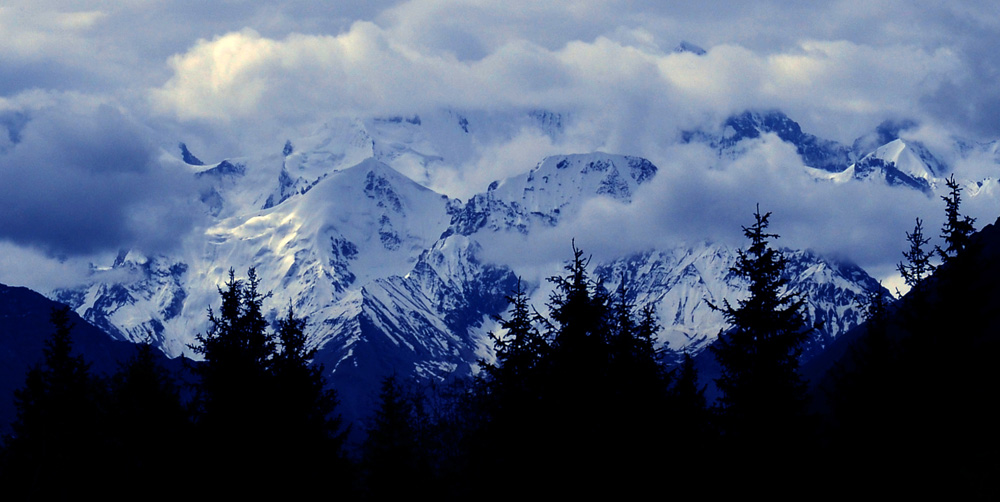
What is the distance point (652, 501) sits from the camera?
31359mm

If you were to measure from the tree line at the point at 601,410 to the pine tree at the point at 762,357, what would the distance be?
0.19 ft

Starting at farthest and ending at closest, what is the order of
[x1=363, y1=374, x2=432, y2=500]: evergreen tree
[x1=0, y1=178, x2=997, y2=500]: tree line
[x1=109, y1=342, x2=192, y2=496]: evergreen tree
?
[x1=363, y1=374, x2=432, y2=500]: evergreen tree, [x1=109, y1=342, x2=192, y2=496]: evergreen tree, [x1=0, y1=178, x2=997, y2=500]: tree line

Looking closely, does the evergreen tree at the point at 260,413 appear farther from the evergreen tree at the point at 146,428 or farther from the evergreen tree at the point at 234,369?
the evergreen tree at the point at 146,428

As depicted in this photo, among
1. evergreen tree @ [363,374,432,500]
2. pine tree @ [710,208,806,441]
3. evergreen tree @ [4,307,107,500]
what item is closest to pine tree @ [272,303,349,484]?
evergreen tree @ [363,374,432,500]

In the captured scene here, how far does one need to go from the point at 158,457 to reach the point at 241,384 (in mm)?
4286

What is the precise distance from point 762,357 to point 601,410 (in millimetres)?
6035

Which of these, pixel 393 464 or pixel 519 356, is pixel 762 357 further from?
pixel 393 464

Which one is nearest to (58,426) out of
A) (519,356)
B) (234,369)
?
(234,369)

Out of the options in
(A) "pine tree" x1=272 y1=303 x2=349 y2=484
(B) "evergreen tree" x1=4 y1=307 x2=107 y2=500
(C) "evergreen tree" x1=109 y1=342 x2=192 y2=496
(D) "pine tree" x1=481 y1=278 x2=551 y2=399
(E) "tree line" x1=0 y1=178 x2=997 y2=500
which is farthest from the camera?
(B) "evergreen tree" x1=4 y1=307 x2=107 y2=500

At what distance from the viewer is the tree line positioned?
106ft

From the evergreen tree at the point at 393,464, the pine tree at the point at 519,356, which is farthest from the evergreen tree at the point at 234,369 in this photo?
the evergreen tree at the point at 393,464

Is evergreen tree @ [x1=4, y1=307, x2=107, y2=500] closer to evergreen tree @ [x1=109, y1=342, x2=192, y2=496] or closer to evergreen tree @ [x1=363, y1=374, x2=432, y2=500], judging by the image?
evergreen tree @ [x1=109, y1=342, x2=192, y2=496]

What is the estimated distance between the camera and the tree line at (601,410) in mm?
32188

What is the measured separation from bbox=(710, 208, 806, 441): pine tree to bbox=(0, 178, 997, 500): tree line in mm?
58
